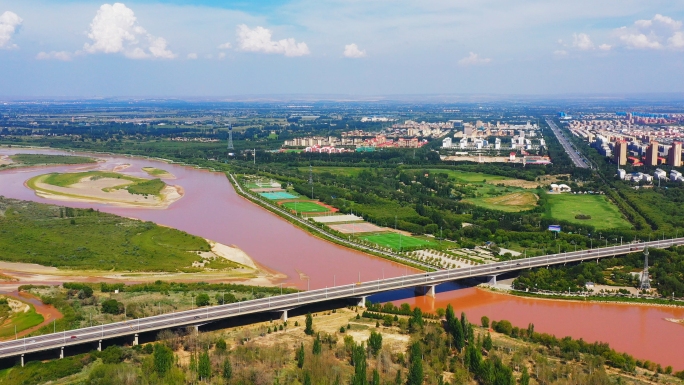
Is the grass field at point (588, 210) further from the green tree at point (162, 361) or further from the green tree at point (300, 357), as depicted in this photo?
the green tree at point (162, 361)

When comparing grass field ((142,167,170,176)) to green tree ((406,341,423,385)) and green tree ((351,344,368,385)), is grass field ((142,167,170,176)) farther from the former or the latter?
green tree ((406,341,423,385))

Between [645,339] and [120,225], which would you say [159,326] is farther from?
[120,225]

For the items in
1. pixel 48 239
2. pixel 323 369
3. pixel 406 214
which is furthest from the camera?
Result: pixel 406 214

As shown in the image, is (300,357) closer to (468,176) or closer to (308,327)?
(308,327)

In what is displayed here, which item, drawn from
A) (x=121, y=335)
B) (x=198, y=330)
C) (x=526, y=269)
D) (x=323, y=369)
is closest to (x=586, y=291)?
(x=526, y=269)

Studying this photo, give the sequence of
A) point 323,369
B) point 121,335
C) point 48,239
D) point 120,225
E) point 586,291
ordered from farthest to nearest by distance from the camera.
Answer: point 120,225 → point 48,239 → point 586,291 → point 121,335 → point 323,369

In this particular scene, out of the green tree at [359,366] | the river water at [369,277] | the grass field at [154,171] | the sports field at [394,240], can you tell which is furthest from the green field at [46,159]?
the green tree at [359,366]

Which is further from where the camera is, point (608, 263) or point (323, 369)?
point (608, 263)
